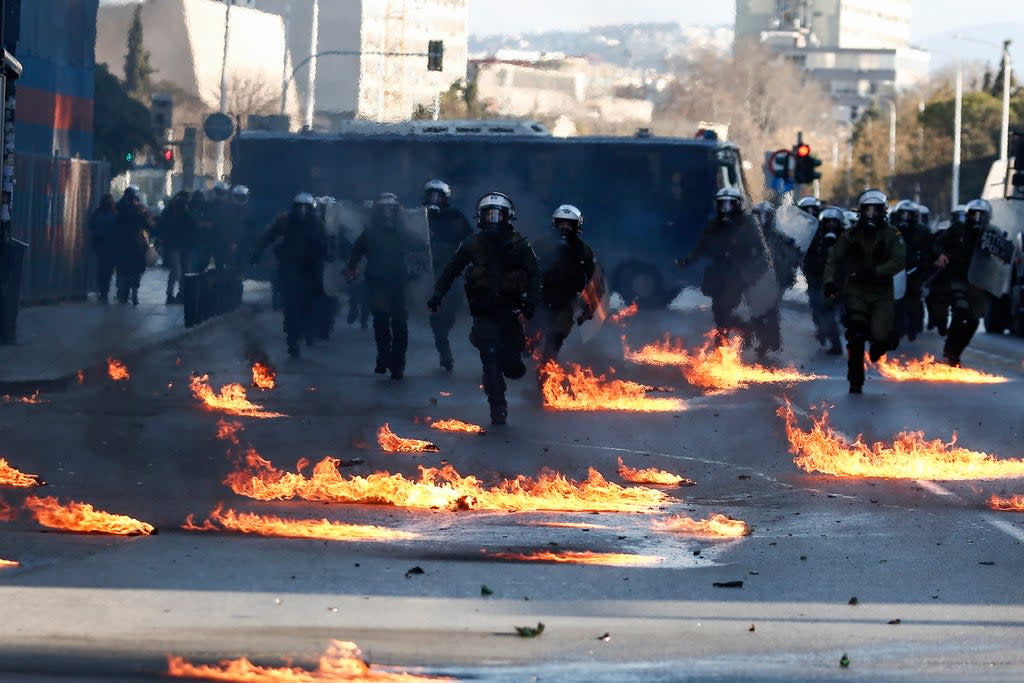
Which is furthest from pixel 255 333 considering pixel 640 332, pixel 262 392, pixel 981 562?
pixel 981 562

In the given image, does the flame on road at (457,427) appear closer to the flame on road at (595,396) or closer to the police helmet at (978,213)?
the flame on road at (595,396)

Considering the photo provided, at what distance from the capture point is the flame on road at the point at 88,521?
31.6ft

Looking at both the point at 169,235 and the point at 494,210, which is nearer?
the point at 494,210

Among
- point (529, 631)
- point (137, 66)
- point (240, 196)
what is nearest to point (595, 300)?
point (529, 631)

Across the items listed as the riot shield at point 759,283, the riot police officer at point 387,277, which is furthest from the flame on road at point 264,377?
the riot shield at point 759,283

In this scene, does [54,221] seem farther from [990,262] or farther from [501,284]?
[501,284]

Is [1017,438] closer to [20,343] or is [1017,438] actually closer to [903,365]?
[903,365]

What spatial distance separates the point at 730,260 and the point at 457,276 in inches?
290

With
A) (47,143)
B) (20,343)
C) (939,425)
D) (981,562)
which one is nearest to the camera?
(981,562)

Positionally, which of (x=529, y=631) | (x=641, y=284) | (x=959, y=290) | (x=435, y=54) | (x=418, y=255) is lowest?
(x=641, y=284)

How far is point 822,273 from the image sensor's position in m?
24.8

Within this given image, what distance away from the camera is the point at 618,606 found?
784 centimetres

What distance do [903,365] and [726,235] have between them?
86.8 inches

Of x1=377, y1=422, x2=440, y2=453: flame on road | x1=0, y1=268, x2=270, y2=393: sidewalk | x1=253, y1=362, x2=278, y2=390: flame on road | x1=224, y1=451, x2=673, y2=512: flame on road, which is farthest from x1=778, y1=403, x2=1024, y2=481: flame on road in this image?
x1=0, y1=268, x2=270, y2=393: sidewalk
